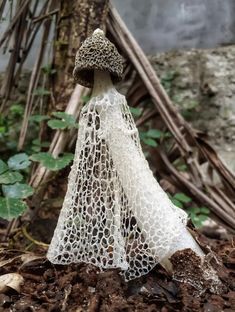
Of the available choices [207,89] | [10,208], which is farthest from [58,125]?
[207,89]

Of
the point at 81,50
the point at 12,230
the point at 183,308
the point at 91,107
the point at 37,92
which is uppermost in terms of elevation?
the point at 81,50

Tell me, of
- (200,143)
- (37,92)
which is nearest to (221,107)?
(200,143)

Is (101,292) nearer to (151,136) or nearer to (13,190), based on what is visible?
(13,190)

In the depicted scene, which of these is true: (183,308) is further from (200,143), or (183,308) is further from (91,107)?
(200,143)

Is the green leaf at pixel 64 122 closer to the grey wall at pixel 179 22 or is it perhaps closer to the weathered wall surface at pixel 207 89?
the weathered wall surface at pixel 207 89

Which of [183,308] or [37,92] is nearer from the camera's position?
[183,308]

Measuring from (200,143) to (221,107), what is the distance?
71 cm

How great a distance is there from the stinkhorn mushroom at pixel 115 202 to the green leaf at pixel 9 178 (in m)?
0.22

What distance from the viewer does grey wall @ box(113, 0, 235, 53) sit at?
2521 millimetres

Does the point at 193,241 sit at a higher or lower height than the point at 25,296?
higher

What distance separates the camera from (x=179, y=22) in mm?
2553

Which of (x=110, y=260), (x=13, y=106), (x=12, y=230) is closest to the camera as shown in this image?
(x=110, y=260)

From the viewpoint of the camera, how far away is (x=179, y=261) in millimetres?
1017

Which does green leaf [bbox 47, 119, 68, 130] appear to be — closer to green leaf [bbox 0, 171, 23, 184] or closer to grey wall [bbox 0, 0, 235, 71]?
green leaf [bbox 0, 171, 23, 184]
